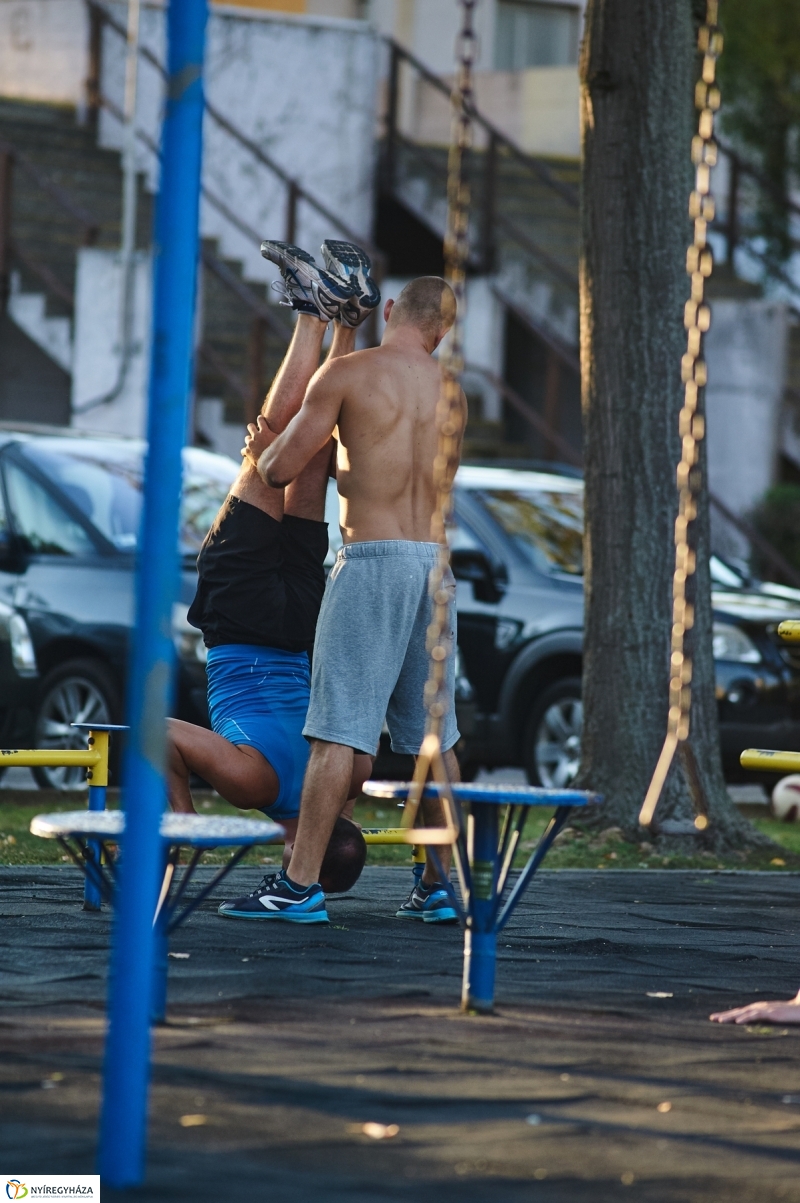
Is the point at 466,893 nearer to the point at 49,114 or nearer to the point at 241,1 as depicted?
the point at 49,114

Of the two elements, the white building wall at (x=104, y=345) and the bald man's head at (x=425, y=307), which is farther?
the white building wall at (x=104, y=345)

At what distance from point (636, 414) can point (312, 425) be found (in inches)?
134

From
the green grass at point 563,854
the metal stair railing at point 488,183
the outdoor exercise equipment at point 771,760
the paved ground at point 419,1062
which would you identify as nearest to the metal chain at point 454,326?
the paved ground at point 419,1062

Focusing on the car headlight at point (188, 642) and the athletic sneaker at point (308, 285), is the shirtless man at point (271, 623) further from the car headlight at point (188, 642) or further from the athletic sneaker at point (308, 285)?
the car headlight at point (188, 642)

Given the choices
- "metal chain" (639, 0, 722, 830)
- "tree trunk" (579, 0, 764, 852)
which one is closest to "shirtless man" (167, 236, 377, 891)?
"metal chain" (639, 0, 722, 830)

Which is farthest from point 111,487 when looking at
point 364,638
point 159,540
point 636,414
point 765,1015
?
point 159,540

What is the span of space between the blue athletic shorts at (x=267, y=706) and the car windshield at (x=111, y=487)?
14.8 feet

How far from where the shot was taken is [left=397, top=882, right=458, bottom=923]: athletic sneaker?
23.4 feet

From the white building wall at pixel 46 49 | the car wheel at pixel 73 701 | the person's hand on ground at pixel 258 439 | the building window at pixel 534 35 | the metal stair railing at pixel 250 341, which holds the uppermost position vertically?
the building window at pixel 534 35

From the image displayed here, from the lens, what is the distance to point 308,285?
22.8 feet

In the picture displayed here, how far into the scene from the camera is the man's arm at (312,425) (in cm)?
683

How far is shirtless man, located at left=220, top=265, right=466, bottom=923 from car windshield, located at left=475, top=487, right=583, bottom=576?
18.2ft

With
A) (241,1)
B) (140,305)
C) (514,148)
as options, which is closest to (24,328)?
(140,305)

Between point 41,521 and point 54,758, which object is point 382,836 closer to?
point 54,758
